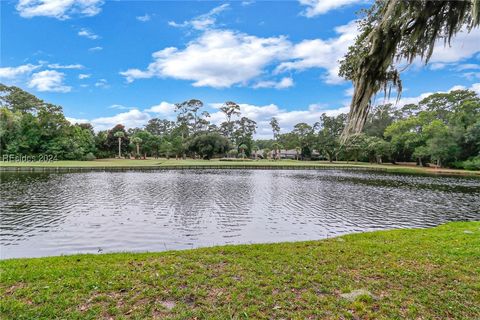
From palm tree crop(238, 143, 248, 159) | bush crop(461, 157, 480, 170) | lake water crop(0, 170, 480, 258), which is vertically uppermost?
palm tree crop(238, 143, 248, 159)

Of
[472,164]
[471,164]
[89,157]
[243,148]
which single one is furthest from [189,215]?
[243,148]

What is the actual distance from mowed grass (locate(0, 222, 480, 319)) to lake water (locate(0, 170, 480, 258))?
3.47 m

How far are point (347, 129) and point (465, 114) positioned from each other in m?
56.6

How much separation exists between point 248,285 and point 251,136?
80.2m

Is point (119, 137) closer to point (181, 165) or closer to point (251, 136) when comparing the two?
point (181, 165)

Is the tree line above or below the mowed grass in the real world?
above

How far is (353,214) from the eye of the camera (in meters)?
13.2

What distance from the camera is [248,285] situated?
3.92 metres

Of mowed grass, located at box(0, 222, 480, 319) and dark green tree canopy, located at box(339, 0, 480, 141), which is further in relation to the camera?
dark green tree canopy, located at box(339, 0, 480, 141)

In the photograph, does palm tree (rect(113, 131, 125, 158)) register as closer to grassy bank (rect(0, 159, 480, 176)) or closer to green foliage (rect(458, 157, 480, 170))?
grassy bank (rect(0, 159, 480, 176))

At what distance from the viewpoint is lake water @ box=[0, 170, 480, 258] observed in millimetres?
8758

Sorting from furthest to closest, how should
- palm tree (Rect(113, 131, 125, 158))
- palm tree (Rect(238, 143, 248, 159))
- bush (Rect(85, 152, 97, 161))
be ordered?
palm tree (Rect(238, 143, 248, 159)) → palm tree (Rect(113, 131, 125, 158)) → bush (Rect(85, 152, 97, 161))

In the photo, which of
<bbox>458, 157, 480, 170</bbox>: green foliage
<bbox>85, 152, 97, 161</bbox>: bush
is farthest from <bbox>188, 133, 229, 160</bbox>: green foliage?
<bbox>458, 157, 480, 170</bbox>: green foliage

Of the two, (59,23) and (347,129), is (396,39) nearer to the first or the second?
(347,129)
